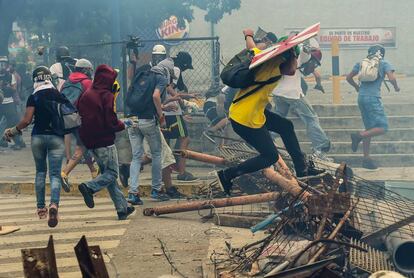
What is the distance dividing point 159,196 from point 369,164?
378cm

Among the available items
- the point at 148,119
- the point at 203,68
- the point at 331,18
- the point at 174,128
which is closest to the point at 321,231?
the point at 148,119

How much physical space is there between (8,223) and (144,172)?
3.41 metres

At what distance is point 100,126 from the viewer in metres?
A: 9.61

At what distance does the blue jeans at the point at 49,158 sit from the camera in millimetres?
9523

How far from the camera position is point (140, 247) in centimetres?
866

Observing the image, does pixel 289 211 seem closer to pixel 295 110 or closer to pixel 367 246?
pixel 367 246

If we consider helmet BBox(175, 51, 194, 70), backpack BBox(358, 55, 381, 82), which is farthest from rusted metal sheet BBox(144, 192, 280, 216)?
backpack BBox(358, 55, 381, 82)

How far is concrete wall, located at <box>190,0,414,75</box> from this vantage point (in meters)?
29.7

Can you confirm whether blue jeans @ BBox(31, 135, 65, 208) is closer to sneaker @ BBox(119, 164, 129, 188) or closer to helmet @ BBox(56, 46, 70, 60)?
sneaker @ BBox(119, 164, 129, 188)

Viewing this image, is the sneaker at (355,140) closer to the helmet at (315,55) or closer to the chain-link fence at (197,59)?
the helmet at (315,55)

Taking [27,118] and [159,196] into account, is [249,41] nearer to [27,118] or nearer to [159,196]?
[27,118]

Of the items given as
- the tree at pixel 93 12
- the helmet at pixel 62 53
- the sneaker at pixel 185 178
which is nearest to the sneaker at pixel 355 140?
the sneaker at pixel 185 178

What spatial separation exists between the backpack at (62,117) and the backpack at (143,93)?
128 centimetres

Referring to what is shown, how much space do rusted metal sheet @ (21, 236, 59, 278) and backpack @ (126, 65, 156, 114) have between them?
6.08 meters
